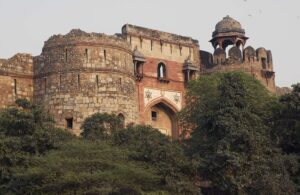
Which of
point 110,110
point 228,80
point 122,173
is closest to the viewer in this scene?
point 122,173

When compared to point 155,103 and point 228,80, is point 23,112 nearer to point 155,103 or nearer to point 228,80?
point 228,80

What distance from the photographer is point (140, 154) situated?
71.1 ft

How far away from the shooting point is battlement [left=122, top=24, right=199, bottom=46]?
3256cm

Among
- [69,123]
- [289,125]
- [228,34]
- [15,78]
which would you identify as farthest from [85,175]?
[228,34]

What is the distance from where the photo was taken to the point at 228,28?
3606 centimetres

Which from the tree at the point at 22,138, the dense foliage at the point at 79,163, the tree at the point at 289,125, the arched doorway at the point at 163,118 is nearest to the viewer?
the dense foliage at the point at 79,163

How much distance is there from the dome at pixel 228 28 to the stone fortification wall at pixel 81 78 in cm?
849

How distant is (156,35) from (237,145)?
41.2ft

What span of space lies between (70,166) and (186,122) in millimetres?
9290

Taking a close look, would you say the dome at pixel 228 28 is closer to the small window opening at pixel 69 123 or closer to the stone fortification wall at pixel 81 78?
the stone fortification wall at pixel 81 78

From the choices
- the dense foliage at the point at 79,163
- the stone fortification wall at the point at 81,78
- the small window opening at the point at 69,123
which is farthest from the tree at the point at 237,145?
the small window opening at the point at 69,123

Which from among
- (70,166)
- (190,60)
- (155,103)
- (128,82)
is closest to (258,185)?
(70,166)

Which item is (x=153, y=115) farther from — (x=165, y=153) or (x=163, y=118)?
(x=165, y=153)

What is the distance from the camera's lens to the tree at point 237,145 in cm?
2144
